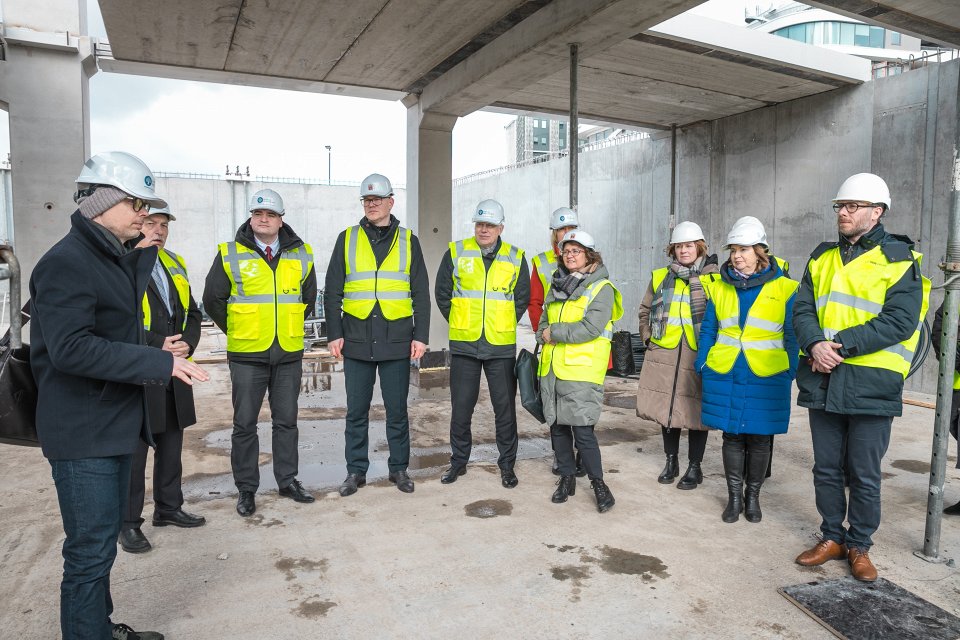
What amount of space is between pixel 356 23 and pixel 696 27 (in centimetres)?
357

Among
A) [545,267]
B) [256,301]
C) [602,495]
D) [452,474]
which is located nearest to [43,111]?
[256,301]

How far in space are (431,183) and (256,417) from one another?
5427mm

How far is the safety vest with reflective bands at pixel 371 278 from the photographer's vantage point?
4266 mm

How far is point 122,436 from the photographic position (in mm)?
2203

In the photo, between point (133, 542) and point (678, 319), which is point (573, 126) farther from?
point (133, 542)

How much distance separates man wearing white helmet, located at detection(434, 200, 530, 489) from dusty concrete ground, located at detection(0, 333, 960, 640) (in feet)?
1.08

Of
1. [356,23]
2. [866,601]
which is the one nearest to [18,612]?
[866,601]

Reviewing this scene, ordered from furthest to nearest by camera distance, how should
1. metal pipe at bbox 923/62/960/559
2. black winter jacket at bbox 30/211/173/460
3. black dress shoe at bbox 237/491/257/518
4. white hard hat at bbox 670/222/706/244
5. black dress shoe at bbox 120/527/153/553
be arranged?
white hard hat at bbox 670/222/706/244
black dress shoe at bbox 237/491/257/518
black dress shoe at bbox 120/527/153/553
metal pipe at bbox 923/62/960/559
black winter jacket at bbox 30/211/173/460

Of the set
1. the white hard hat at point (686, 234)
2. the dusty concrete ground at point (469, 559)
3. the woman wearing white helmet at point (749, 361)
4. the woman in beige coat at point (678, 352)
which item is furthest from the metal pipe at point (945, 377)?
the white hard hat at point (686, 234)

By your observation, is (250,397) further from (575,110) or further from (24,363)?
(575,110)

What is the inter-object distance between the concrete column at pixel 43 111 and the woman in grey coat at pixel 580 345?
21.5 ft

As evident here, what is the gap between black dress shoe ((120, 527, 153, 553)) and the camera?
335 centimetres

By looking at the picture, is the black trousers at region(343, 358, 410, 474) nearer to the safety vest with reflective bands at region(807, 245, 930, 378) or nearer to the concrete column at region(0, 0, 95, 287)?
the safety vest with reflective bands at region(807, 245, 930, 378)

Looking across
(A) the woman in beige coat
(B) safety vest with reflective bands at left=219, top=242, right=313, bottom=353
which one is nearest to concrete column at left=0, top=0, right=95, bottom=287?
(B) safety vest with reflective bands at left=219, top=242, right=313, bottom=353
